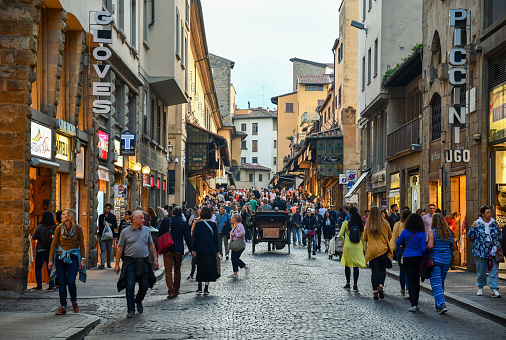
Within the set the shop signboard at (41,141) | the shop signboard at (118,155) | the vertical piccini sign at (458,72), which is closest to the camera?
the shop signboard at (41,141)

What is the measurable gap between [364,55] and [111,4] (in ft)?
61.8

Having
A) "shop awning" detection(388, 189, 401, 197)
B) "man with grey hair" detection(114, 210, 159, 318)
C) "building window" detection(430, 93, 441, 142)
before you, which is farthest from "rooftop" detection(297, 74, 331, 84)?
"man with grey hair" detection(114, 210, 159, 318)

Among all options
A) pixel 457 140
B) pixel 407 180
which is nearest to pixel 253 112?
pixel 407 180

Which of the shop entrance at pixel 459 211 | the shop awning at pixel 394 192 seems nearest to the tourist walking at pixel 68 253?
the shop entrance at pixel 459 211

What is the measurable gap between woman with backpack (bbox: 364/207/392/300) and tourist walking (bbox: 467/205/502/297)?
5.72 ft

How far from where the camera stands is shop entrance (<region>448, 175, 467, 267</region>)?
70.0 feet

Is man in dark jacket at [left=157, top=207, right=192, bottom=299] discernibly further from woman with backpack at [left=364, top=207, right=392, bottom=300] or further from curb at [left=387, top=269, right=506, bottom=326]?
curb at [left=387, top=269, right=506, bottom=326]

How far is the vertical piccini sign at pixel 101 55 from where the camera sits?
19.3 metres

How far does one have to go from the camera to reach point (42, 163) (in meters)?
15.7

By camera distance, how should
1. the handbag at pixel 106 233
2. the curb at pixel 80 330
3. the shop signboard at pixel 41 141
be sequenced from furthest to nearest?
the handbag at pixel 106 233
the shop signboard at pixel 41 141
the curb at pixel 80 330

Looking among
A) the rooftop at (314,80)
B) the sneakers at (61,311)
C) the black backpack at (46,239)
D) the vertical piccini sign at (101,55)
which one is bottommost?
the sneakers at (61,311)

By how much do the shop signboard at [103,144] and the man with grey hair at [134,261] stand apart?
10036 millimetres

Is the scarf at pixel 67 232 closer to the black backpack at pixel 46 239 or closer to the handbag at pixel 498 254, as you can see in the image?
the black backpack at pixel 46 239

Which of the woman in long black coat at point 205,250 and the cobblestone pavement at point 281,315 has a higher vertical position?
the woman in long black coat at point 205,250
